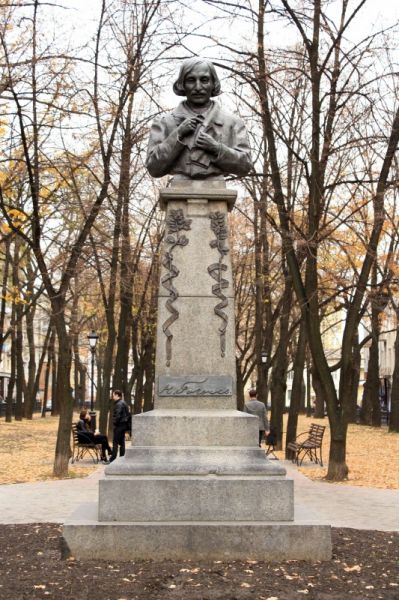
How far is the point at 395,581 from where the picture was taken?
6684 millimetres

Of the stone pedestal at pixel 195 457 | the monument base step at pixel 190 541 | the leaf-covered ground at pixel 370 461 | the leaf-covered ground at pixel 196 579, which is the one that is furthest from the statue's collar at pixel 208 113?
the leaf-covered ground at pixel 370 461

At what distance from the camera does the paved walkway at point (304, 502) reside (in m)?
10.4

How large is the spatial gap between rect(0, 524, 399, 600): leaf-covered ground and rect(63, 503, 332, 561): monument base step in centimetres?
10

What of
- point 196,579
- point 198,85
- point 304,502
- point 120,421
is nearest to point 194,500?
point 196,579

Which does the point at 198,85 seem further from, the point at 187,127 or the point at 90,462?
the point at 90,462

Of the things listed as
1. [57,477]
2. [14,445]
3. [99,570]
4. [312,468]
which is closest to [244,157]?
[99,570]

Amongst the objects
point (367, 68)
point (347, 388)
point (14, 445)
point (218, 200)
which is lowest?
point (14, 445)

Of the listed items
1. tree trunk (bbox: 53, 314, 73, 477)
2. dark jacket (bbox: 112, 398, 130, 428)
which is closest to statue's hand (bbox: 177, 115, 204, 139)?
tree trunk (bbox: 53, 314, 73, 477)

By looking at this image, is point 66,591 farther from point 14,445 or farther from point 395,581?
point 14,445

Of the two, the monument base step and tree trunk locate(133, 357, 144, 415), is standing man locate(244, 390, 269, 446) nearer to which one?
the monument base step

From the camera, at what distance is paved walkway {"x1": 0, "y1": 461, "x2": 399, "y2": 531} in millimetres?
10383

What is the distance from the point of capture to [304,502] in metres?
12.5

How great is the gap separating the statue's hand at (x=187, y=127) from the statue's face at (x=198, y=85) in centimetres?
29

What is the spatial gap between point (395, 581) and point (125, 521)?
2.39 meters
